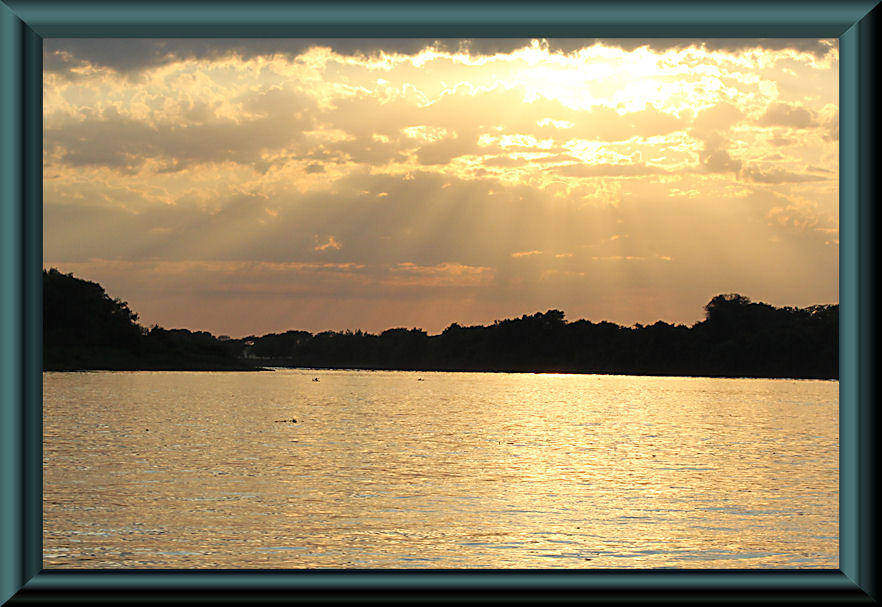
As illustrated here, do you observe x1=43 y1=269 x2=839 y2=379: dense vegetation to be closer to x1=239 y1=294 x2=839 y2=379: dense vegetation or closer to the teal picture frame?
x1=239 y1=294 x2=839 y2=379: dense vegetation

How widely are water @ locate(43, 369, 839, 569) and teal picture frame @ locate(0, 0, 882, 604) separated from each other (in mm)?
8415

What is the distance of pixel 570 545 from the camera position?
580 inches

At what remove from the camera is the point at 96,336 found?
417 ft

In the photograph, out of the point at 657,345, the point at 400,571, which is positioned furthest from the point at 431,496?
the point at 657,345

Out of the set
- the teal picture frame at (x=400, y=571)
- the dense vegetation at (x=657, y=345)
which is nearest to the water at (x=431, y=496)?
the teal picture frame at (x=400, y=571)

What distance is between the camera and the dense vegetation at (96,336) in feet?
395

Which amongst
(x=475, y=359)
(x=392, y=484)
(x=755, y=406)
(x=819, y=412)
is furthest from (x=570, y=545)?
(x=475, y=359)

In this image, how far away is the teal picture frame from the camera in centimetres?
451

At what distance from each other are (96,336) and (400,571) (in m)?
131

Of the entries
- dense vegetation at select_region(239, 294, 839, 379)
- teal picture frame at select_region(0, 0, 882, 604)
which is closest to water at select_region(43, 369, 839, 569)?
teal picture frame at select_region(0, 0, 882, 604)

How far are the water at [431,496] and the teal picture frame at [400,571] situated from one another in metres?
8.42

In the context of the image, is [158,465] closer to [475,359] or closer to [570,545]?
[570,545]

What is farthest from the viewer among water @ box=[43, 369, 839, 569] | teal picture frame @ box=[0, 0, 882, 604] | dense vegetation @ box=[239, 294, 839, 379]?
dense vegetation @ box=[239, 294, 839, 379]

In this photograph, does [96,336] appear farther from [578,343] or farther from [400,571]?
[400,571]
